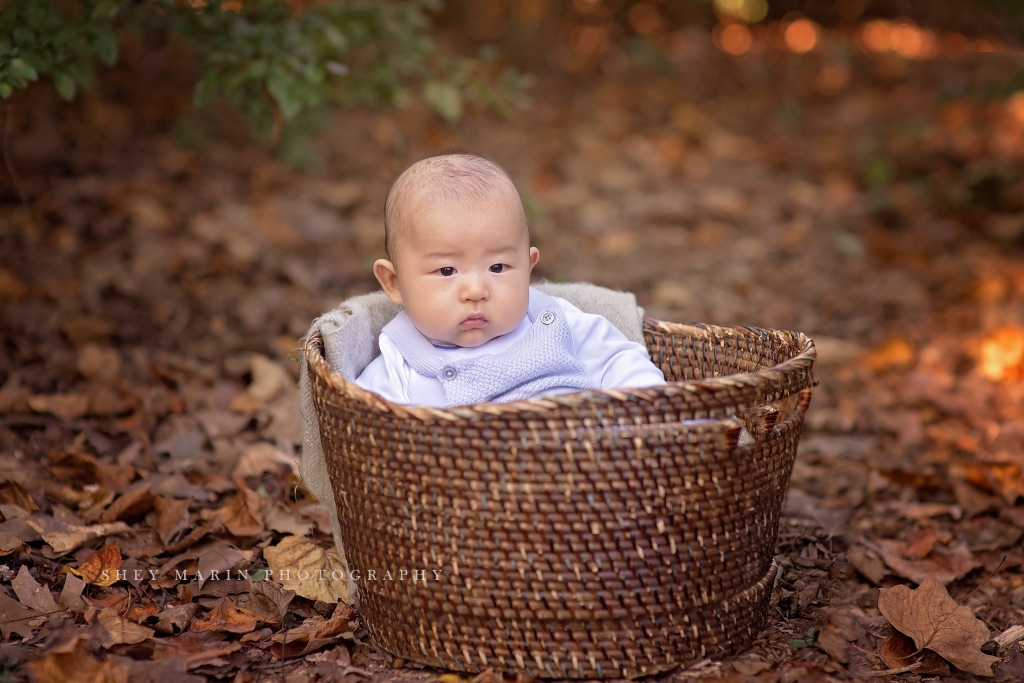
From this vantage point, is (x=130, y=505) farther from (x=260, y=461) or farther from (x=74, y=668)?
(x=74, y=668)

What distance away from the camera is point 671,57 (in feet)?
26.5

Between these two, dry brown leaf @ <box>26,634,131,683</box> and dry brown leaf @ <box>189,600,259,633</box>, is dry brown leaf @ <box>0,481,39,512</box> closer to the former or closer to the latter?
dry brown leaf @ <box>189,600,259,633</box>

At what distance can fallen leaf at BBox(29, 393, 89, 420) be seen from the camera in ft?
9.18

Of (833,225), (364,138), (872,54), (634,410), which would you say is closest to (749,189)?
(833,225)

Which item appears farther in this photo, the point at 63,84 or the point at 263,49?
the point at 263,49

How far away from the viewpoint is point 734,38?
29.7ft

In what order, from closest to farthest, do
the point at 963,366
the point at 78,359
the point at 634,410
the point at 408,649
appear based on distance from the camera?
1. the point at 634,410
2. the point at 408,649
3. the point at 78,359
4. the point at 963,366

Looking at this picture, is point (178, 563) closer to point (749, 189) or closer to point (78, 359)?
point (78, 359)

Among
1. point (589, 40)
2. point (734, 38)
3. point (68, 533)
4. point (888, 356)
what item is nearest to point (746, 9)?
point (734, 38)

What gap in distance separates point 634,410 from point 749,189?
15.1ft

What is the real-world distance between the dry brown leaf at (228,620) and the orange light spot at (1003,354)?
279cm

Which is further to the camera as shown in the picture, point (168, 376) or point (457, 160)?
point (168, 376)

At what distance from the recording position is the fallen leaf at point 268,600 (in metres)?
2.03

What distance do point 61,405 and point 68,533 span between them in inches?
30.5
